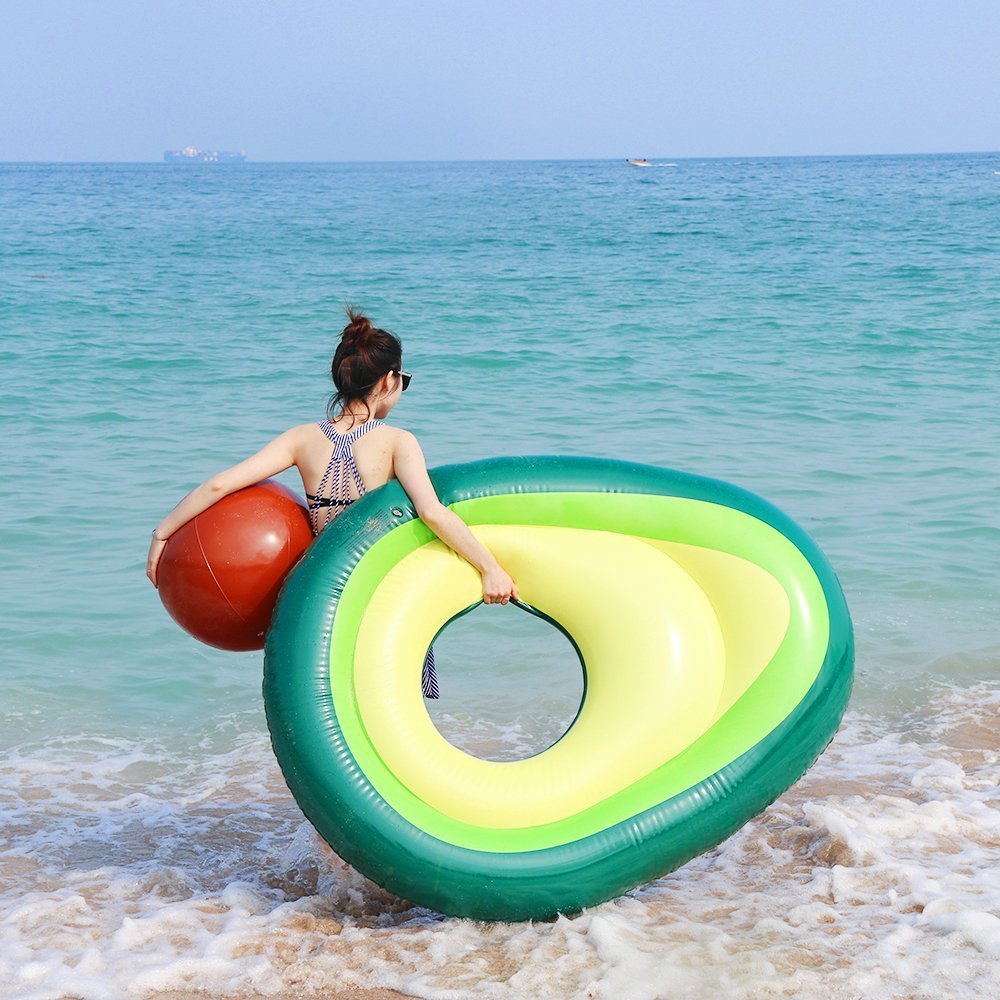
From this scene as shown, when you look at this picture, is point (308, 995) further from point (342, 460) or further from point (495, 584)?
point (342, 460)

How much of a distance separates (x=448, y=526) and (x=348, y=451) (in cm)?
37

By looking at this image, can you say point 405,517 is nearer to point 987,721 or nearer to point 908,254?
point 987,721

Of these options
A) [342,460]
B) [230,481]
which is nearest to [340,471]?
[342,460]

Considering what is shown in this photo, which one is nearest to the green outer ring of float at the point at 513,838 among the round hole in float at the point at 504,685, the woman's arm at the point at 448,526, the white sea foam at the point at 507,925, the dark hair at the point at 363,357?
the woman's arm at the point at 448,526

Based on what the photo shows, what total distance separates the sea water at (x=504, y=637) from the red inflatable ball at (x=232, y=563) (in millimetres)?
776

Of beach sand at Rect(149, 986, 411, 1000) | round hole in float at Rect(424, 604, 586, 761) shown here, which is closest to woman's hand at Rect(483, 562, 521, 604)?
beach sand at Rect(149, 986, 411, 1000)

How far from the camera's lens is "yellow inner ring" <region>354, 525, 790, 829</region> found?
3.03m

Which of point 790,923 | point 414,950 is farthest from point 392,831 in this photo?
point 790,923

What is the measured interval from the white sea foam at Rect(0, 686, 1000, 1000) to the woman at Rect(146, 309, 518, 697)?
0.89 m

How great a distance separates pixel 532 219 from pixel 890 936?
28.4 metres

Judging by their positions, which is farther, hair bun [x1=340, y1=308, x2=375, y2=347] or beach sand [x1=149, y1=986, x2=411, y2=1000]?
hair bun [x1=340, y1=308, x2=375, y2=347]

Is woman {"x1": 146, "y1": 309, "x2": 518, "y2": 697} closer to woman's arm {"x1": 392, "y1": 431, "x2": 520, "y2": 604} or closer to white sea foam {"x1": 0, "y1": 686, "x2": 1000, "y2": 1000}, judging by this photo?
woman's arm {"x1": 392, "y1": 431, "x2": 520, "y2": 604}

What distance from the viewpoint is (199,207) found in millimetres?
37250

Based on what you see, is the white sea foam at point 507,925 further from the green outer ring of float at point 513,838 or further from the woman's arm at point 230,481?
the woman's arm at point 230,481
